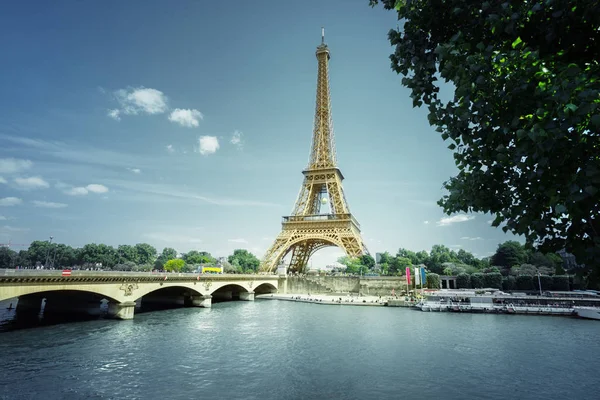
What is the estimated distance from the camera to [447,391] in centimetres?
1309

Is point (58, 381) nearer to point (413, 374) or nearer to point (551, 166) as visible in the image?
Result: point (413, 374)

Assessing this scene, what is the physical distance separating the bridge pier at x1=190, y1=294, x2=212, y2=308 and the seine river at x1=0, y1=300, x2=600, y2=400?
47.4 ft

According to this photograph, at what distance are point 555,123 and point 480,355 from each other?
66.1ft

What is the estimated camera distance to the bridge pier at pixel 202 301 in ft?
141

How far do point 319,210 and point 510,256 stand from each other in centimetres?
5341

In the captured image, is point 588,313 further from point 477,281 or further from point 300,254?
point 300,254

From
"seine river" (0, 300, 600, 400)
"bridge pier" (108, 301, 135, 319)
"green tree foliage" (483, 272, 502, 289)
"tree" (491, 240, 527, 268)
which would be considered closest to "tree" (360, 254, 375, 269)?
"green tree foliage" (483, 272, 502, 289)

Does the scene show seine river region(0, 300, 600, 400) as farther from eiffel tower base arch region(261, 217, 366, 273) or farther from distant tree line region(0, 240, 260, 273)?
distant tree line region(0, 240, 260, 273)

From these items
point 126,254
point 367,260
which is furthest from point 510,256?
point 126,254

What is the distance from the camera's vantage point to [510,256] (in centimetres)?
8188

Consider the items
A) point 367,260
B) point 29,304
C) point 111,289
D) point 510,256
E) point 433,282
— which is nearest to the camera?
point 111,289

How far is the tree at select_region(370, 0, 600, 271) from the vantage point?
366 centimetres

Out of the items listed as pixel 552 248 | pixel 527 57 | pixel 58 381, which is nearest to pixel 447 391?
pixel 552 248

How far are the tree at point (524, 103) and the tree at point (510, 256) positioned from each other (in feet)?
303
